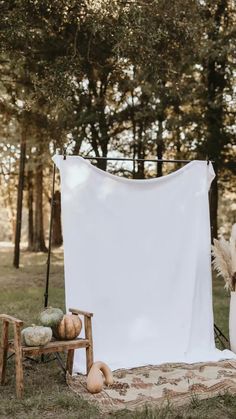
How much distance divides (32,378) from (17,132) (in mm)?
11299

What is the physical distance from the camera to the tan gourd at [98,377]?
4.51m

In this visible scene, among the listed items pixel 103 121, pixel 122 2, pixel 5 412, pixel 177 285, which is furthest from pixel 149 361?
pixel 103 121

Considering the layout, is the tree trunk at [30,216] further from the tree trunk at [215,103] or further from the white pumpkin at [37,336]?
the white pumpkin at [37,336]

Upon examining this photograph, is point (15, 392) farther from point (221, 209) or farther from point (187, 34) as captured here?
point (221, 209)

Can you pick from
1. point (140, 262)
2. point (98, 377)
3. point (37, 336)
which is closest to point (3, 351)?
point (37, 336)

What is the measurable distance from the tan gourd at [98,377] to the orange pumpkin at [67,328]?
0.33 metres

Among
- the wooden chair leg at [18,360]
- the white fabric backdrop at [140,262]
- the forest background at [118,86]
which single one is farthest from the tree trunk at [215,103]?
the wooden chair leg at [18,360]

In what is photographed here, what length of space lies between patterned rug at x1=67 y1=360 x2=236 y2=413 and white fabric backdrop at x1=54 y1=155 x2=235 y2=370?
30cm

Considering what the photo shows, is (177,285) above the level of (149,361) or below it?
above

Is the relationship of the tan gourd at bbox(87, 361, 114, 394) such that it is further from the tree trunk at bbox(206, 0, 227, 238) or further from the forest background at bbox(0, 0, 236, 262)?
Result: the tree trunk at bbox(206, 0, 227, 238)

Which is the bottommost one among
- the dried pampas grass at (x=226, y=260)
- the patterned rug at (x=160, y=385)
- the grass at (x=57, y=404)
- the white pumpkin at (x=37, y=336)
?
the grass at (x=57, y=404)

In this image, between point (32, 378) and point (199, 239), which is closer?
point (32, 378)

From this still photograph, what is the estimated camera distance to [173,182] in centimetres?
601

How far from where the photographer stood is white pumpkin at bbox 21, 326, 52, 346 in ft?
14.2
